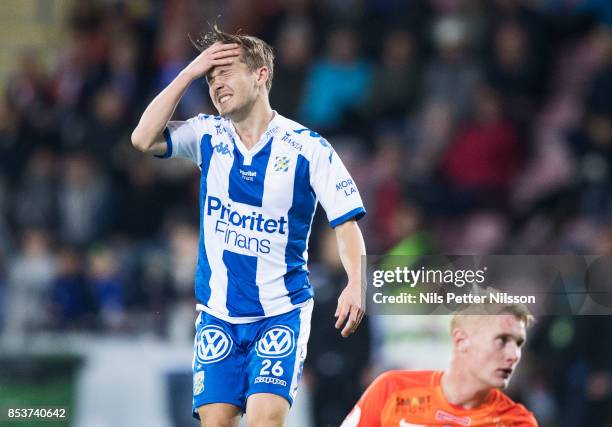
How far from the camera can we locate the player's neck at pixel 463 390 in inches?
226

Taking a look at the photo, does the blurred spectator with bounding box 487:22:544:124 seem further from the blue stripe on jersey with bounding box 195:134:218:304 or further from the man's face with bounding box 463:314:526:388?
the blue stripe on jersey with bounding box 195:134:218:304

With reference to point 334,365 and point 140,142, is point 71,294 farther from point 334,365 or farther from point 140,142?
point 140,142

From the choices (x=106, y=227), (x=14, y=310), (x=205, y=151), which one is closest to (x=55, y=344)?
(x=14, y=310)

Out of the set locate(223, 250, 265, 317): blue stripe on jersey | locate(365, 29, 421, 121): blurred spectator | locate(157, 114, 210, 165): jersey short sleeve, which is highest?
locate(365, 29, 421, 121): blurred spectator

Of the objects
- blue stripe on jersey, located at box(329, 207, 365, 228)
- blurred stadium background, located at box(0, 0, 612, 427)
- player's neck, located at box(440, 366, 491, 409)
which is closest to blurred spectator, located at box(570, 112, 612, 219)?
blurred stadium background, located at box(0, 0, 612, 427)

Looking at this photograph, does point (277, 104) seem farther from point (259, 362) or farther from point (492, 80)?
point (259, 362)

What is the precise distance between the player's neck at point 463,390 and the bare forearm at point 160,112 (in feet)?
6.22

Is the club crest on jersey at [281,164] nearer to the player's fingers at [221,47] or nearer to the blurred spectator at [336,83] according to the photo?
the player's fingers at [221,47]

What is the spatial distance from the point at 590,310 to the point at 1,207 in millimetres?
5462

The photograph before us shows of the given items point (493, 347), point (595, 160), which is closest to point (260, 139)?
point (493, 347)

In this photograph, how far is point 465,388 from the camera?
5754 mm

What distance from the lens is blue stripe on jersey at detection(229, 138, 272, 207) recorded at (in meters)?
5.39

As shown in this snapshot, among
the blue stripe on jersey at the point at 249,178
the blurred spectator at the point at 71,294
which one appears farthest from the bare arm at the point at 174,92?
the blurred spectator at the point at 71,294

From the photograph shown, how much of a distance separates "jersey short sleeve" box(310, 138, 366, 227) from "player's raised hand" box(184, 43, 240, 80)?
0.59 meters
